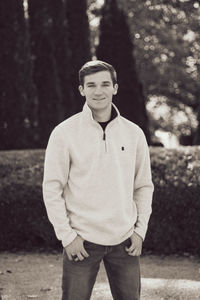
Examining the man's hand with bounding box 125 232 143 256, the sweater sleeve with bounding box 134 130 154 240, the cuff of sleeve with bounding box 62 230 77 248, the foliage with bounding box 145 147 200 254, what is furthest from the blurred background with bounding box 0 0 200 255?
the cuff of sleeve with bounding box 62 230 77 248

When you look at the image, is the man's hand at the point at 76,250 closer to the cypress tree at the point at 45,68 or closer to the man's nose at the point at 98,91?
the man's nose at the point at 98,91

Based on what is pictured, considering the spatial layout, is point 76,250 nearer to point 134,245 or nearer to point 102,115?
point 134,245

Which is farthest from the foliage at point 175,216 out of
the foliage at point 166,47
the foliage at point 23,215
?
the foliage at point 166,47

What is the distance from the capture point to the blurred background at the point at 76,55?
10234 mm

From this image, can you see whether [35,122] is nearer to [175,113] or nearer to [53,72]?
[53,72]

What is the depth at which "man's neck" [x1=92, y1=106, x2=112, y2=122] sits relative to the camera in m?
2.76

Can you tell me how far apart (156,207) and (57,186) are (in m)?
3.62

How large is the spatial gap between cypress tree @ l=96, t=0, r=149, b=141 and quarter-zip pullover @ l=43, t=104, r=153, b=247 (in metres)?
10.3

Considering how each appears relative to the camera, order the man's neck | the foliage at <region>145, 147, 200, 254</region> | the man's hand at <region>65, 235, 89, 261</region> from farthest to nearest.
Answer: the foliage at <region>145, 147, 200, 254</region>
the man's neck
the man's hand at <region>65, 235, 89, 261</region>

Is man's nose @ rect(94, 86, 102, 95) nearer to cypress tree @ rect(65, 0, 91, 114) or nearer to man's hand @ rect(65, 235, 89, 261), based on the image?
man's hand @ rect(65, 235, 89, 261)

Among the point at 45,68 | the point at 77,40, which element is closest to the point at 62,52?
the point at 77,40

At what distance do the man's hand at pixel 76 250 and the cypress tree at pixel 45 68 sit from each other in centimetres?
916

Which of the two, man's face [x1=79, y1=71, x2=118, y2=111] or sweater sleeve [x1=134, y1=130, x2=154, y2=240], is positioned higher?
man's face [x1=79, y1=71, x2=118, y2=111]

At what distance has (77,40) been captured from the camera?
13609 millimetres
